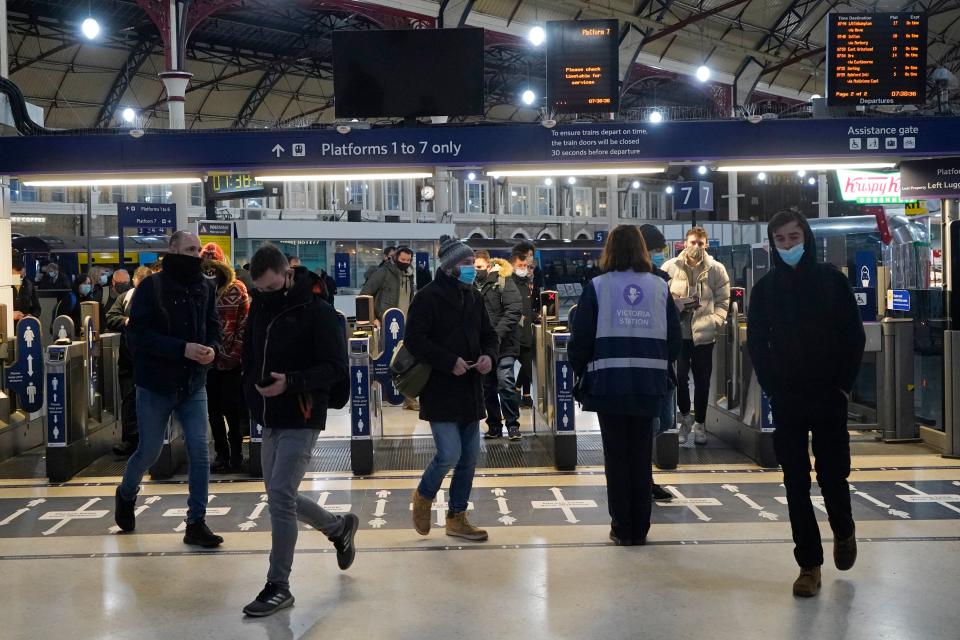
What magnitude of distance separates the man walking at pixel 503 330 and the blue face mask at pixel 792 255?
4.07 meters

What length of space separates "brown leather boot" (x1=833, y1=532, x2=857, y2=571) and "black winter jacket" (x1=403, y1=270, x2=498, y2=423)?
1831 millimetres

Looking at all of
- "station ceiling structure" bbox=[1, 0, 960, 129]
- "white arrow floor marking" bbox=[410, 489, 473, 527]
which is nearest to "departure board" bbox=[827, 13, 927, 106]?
"white arrow floor marking" bbox=[410, 489, 473, 527]

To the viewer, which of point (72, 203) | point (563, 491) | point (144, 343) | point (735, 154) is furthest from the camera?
point (72, 203)

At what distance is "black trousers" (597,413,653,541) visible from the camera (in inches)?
208

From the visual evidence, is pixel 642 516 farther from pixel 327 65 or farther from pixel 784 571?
pixel 327 65

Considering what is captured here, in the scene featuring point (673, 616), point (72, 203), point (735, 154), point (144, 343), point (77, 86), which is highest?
point (77, 86)

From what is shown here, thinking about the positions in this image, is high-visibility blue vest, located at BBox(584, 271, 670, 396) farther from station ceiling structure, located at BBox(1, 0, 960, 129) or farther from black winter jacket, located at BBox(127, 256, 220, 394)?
Answer: station ceiling structure, located at BBox(1, 0, 960, 129)

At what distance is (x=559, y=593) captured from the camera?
4621 millimetres

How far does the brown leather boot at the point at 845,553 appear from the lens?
4.69 metres

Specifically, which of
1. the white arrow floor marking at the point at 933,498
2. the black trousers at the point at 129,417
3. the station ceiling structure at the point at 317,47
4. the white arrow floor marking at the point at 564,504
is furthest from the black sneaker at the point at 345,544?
the station ceiling structure at the point at 317,47

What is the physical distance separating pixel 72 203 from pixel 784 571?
34.2 metres

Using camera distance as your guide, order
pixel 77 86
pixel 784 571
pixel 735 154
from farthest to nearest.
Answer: pixel 77 86 < pixel 735 154 < pixel 784 571

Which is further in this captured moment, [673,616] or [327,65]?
[327,65]

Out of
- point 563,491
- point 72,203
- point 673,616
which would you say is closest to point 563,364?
point 563,491
